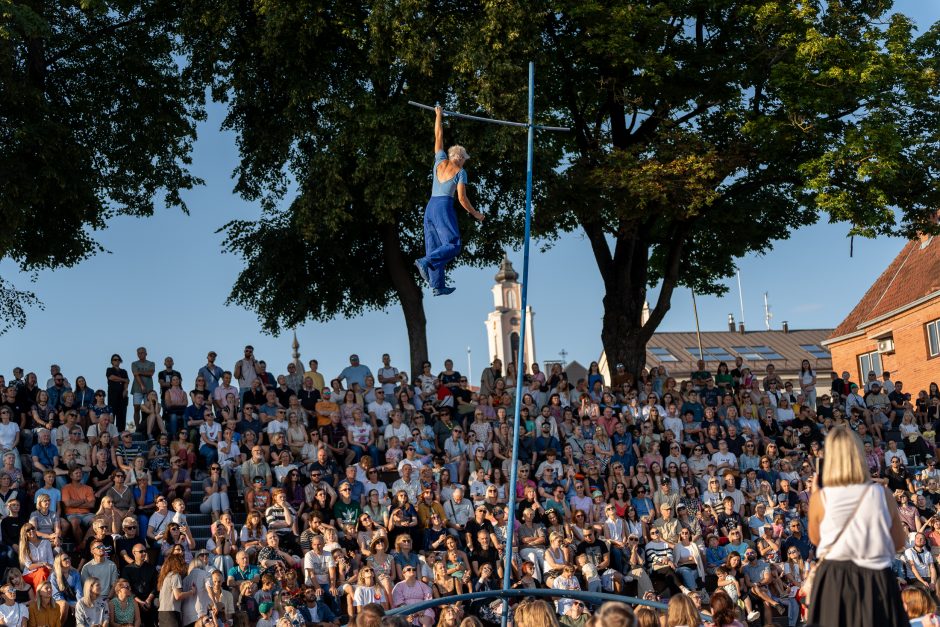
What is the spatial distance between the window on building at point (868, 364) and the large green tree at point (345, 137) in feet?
70.5

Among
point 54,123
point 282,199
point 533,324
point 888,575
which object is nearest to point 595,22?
point 282,199

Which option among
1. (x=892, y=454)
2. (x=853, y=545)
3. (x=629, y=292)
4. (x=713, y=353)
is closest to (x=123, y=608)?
(x=853, y=545)

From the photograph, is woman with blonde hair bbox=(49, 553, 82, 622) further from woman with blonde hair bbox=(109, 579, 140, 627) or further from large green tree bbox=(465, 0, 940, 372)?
large green tree bbox=(465, 0, 940, 372)

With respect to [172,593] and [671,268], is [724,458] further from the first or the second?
[172,593]

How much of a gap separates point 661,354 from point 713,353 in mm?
2834

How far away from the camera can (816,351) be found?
5888 cm

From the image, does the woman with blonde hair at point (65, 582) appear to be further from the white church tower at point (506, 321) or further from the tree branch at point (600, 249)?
the white church tower at point (506, 321)

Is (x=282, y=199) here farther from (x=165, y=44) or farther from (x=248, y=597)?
(x=248, y=597)

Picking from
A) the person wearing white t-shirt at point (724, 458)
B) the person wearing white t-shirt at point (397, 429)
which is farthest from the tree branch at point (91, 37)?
the person wearing white t-shirt at point (724, 458)

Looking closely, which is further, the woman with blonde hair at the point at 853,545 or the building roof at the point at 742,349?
the building roof at the point at 742,349

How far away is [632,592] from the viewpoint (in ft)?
48.3

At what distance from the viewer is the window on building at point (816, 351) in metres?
58.0

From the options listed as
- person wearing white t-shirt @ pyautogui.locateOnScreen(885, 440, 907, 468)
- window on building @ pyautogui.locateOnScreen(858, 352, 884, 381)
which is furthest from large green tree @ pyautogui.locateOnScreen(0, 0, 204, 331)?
window on building @ pyautogui.locateOnScreen(858, 352, 884, 381)

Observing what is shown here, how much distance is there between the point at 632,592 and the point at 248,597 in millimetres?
5109
